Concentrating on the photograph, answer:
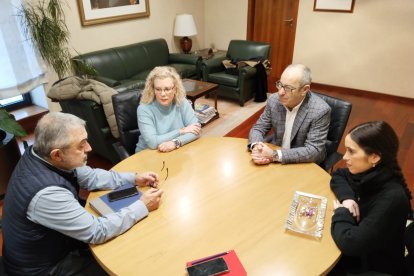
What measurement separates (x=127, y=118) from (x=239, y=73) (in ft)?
8.44

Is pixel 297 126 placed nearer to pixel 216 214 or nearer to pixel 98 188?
pixel 216 214

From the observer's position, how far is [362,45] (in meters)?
4.70

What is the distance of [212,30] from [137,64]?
205cm

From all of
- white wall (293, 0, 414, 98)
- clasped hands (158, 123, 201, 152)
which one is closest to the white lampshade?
white wall (293, 0, 414, 98)

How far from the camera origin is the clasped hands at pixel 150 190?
1.41 metres

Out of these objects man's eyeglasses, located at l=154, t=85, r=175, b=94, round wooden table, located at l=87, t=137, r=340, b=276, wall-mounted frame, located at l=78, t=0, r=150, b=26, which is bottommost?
round wooden table, located at l=87, t=137, r=340, b=276

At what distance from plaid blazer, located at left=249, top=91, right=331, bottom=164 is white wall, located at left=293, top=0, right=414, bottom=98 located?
132 inches

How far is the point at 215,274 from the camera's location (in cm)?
110

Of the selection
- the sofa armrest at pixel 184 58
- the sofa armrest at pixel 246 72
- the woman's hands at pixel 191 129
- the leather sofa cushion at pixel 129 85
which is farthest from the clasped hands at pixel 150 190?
the sofa armrest at pixel 184 58

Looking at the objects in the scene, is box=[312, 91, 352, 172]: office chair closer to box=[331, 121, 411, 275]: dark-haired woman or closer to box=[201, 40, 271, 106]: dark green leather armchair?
box=[331, 121, 411, 275]: dark-haired woman

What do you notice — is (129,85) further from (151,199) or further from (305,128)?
(151,199)

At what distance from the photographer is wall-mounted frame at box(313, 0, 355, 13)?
4613 mm

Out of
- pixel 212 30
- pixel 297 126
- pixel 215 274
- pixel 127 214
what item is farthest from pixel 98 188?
pixel 212 30

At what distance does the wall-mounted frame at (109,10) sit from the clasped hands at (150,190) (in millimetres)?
3354
